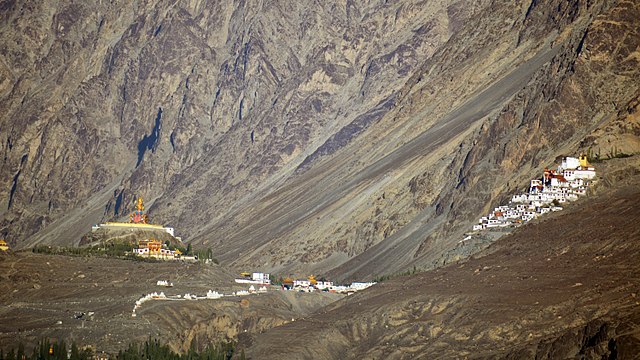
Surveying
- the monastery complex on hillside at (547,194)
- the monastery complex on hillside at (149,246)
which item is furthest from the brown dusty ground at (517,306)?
the monastery complex on hillside at (149,246)

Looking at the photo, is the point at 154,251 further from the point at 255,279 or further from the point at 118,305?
the point at 118,305

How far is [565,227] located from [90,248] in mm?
57238

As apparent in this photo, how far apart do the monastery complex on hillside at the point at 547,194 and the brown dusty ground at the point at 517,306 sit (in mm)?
5407

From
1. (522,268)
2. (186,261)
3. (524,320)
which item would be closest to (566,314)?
(524,320)

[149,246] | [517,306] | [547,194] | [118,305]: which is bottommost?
[517,306]

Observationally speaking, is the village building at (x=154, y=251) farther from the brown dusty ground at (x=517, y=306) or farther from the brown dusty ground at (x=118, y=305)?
the brown dusty ground at (x=517, y=306)

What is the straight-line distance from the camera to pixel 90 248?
183 m

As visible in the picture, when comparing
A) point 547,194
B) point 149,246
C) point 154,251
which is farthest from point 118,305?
point 547,194

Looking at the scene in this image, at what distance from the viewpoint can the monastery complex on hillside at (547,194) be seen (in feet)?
569

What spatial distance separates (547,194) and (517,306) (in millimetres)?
44569

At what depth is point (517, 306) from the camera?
5340 inches

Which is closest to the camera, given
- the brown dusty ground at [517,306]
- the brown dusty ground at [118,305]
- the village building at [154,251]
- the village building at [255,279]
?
the brown dusty ground at [517,306]

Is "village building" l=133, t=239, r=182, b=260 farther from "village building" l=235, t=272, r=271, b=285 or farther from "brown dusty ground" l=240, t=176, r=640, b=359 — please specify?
"brown dusty ground" l=240, t=176, r=640, b=359

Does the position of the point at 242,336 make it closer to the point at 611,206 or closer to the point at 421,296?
the point at 421,296
